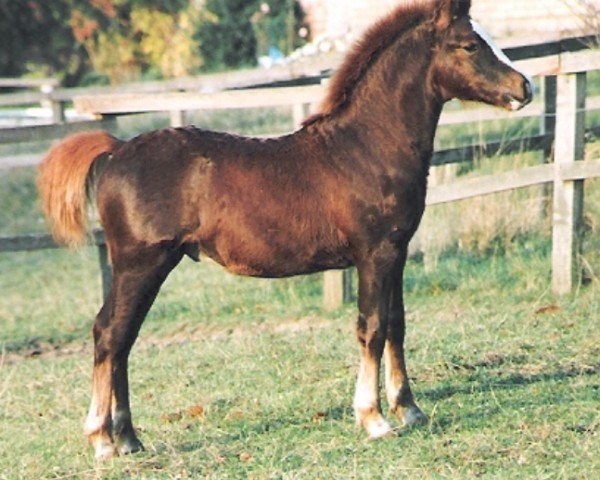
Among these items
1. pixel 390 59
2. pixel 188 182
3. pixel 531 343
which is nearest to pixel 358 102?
pixel 390 59

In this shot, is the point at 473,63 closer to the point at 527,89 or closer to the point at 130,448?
the point at 527,89

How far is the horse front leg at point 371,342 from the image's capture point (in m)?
5.76

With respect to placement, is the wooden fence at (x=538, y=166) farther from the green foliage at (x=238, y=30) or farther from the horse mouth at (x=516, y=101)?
the green foliage at (x=238, y=30)

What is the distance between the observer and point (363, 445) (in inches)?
222

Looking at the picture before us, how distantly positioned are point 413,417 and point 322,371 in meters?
1.24

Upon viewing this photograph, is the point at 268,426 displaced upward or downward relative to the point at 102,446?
downward

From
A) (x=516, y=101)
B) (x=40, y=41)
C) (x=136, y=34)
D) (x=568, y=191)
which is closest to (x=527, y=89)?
(x=516, y=101)

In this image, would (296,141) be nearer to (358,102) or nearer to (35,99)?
(358,102)

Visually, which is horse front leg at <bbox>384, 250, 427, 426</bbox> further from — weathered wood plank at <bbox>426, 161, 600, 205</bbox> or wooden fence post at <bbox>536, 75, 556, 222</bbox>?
wooden fence post at <bbox>536, 75, 556, 222</bbox>

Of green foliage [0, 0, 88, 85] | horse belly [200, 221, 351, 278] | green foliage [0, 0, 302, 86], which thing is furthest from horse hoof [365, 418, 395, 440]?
green foliage [0, 0, 88, 85]

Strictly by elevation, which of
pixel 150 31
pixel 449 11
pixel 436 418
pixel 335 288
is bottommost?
pixel 150 31

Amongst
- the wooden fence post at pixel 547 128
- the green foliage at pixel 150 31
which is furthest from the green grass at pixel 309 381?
the green foliage at pixel 150 31

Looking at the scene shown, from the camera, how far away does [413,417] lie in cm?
597

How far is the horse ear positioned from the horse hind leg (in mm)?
1792
